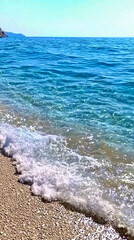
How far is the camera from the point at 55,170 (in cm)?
483

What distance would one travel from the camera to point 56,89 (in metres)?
11.1

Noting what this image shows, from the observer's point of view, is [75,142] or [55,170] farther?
[75,142]

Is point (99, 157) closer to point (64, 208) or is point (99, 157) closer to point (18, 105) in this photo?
point (64, 208)

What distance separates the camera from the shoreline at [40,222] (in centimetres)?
336

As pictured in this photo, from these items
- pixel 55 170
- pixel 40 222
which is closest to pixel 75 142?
pixel 55 170

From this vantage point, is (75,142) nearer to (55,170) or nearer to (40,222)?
(55,170)

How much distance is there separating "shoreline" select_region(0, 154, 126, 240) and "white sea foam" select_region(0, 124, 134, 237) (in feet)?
0.61

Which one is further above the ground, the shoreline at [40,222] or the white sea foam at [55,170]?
the white sea foam at [55,170]

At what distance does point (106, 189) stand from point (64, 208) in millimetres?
958

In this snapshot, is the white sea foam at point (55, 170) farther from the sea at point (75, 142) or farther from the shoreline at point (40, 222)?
the shoreline at point (40, 222)

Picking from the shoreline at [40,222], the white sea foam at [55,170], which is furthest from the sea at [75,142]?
the shoreline at [40,222]

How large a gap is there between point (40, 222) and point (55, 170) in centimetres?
139

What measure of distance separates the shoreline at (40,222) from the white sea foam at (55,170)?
0.61 ft

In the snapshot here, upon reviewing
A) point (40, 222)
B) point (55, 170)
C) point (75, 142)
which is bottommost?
point (40, 222)
